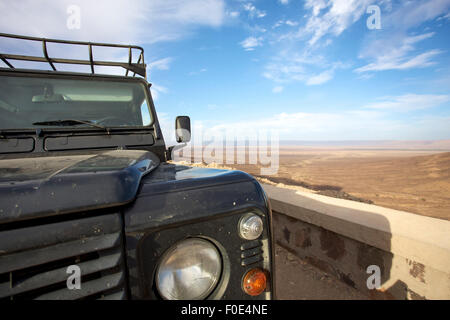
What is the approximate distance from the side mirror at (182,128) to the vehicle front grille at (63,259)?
2056mm

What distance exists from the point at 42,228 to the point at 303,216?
2.50 metres

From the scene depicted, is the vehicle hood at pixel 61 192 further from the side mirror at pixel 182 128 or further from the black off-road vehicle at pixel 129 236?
the side mirror at pixel 182 128

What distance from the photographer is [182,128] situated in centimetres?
288

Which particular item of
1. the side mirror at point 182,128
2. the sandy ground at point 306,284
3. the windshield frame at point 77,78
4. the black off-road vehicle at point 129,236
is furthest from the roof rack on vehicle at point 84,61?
the sandy ground at point 306,284

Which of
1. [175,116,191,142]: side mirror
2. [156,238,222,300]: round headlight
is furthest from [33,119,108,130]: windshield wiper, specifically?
[156,238,222,300]: round headlight

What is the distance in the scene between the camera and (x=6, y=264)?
2.35 feet

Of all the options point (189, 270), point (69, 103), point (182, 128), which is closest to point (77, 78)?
point (69, 103)

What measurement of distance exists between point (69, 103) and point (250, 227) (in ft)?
7.55

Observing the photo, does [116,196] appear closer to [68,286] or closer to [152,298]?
[68,286]

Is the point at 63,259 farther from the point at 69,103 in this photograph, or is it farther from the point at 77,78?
the point at 77,78

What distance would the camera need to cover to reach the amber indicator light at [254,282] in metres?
1.07

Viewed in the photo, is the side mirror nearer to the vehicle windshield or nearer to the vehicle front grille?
the vehicle windshield

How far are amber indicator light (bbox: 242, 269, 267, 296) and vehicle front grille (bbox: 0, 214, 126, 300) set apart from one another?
55 cm
